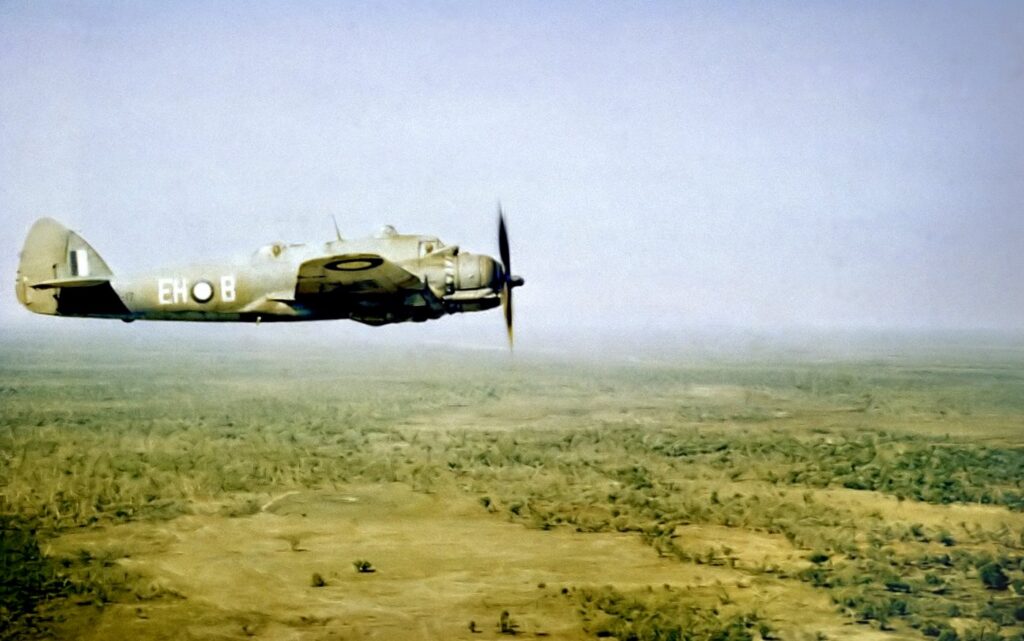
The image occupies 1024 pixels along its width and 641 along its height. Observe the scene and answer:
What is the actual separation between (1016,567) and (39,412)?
30872 mm

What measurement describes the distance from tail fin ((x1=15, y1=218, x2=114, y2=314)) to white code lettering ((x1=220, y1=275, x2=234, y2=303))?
1.39 metres

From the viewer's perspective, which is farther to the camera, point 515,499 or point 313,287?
point 515,499

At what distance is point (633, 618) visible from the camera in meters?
16.3

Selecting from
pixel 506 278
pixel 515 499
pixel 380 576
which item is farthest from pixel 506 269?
pixel 515 499

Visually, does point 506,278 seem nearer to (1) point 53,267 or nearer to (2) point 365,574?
(1) point 53,267

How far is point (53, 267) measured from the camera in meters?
9.55

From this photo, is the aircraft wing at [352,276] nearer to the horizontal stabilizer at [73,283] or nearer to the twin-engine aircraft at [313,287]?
the twin-engine aircraft at [313,287]

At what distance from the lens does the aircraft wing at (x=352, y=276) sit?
324 inches

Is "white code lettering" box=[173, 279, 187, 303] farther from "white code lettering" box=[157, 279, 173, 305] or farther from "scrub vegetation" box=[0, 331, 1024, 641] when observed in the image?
"scrub vegetation" box=[0, 331, 1024, 641]

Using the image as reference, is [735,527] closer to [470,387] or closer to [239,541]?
[239,541]

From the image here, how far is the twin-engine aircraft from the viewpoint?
27.5ft

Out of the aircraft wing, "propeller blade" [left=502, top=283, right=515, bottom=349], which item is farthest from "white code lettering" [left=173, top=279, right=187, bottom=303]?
"propeller blade" [left=502, top=283, right=515, bottom=349]

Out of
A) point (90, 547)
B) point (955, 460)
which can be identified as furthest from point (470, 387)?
point (90, 547)

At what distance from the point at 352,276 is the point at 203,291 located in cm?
170
